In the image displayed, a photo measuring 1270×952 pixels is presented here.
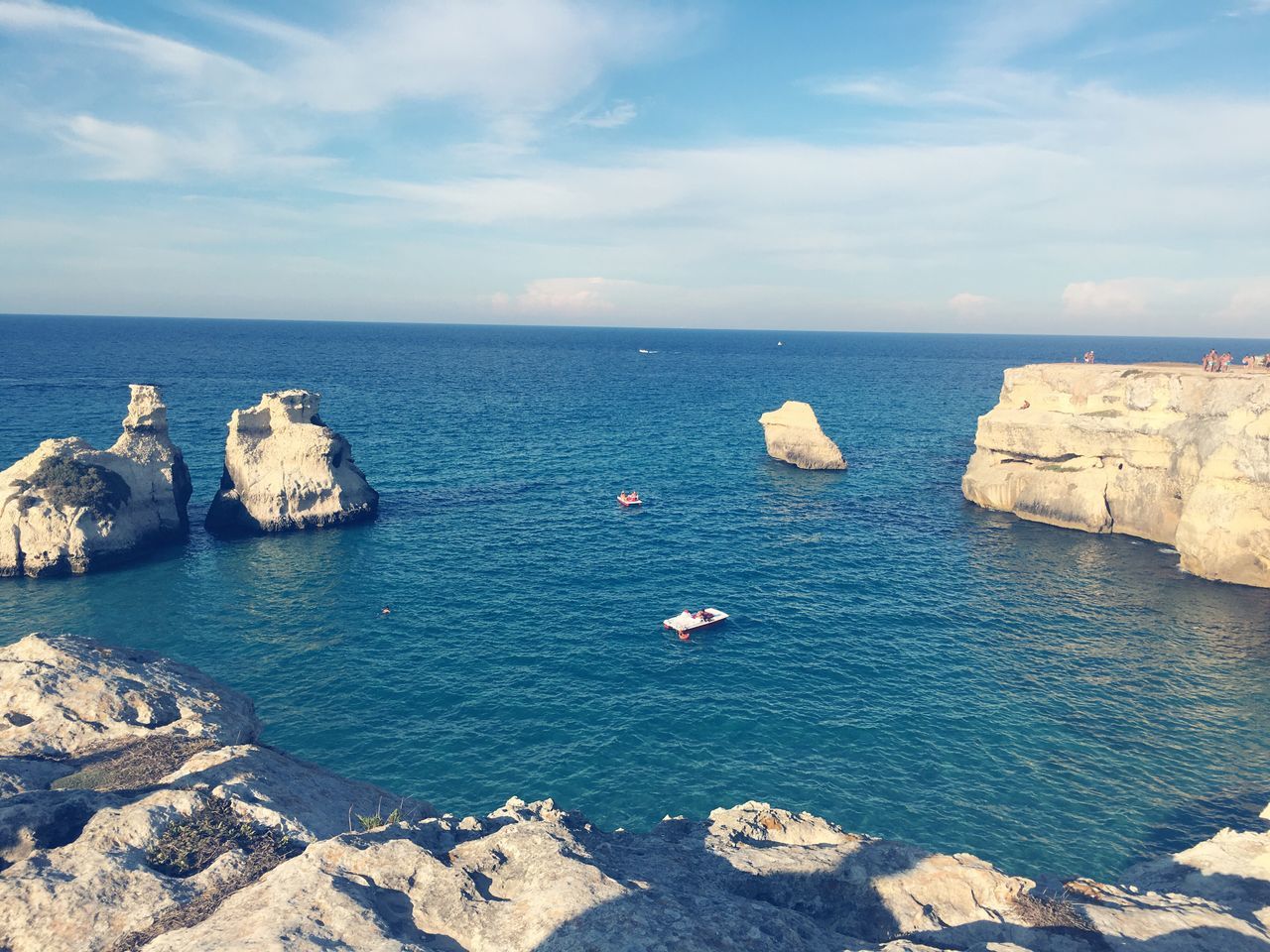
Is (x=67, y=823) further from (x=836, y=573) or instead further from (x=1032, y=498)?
(x=1032, y=498)

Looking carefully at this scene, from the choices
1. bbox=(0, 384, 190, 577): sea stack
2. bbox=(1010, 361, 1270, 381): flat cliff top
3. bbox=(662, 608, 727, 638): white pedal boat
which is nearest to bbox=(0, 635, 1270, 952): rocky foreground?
bbox=(662, 608, 727, 638): white pedal boat

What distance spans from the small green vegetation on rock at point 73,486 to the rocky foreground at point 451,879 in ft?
120

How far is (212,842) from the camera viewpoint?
54.9 ft

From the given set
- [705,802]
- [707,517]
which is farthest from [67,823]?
[707,517]

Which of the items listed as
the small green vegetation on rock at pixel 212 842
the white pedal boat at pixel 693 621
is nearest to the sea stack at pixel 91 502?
the white pedal boat at pixel 693 621

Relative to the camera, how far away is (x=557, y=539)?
59.7 m

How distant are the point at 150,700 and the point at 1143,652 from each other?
49.1 metres

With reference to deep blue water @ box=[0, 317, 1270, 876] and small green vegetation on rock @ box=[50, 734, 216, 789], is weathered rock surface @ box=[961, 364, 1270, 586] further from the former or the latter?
small green vegetation on rock @ box=[50, 734, 216, 789]

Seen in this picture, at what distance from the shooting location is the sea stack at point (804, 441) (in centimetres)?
8406

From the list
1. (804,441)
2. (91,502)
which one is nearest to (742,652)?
(804,441)

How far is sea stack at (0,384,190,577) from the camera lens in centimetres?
5106

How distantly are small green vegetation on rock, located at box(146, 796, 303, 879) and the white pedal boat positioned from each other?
2837 cm

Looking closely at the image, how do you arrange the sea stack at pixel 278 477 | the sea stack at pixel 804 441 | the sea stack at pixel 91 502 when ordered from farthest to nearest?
the sea stack at pixel 804 441 < the sea stack at pixel 278 477 < the sea stack at pixel 91 502

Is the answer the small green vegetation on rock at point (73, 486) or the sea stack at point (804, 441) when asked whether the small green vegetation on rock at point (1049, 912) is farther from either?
the sea stack at point (804, 441)
